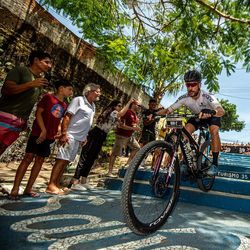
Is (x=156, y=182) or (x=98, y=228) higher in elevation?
(x=156, y=182)

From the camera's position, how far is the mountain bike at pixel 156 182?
2.63m

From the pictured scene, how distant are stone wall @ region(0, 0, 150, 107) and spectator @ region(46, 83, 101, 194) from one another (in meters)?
2.90

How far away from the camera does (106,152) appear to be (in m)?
9.97

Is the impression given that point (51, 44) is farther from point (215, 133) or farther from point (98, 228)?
point (98, 228)

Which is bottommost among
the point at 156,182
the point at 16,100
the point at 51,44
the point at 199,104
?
the point at 156,182

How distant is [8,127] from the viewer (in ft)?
10.8

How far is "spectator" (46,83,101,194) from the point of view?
14.2 feet

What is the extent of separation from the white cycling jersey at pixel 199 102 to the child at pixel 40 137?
5.86 feet

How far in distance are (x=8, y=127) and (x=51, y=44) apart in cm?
479

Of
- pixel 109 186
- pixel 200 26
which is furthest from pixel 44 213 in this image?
pixel 200 26

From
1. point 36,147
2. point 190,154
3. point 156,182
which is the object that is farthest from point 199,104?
point 36,147

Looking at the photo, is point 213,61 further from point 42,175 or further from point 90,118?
point 42,175

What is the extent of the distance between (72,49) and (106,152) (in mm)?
3912

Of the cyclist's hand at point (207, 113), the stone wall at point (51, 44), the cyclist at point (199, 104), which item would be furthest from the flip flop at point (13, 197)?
the stone wall at point (51, 44)
